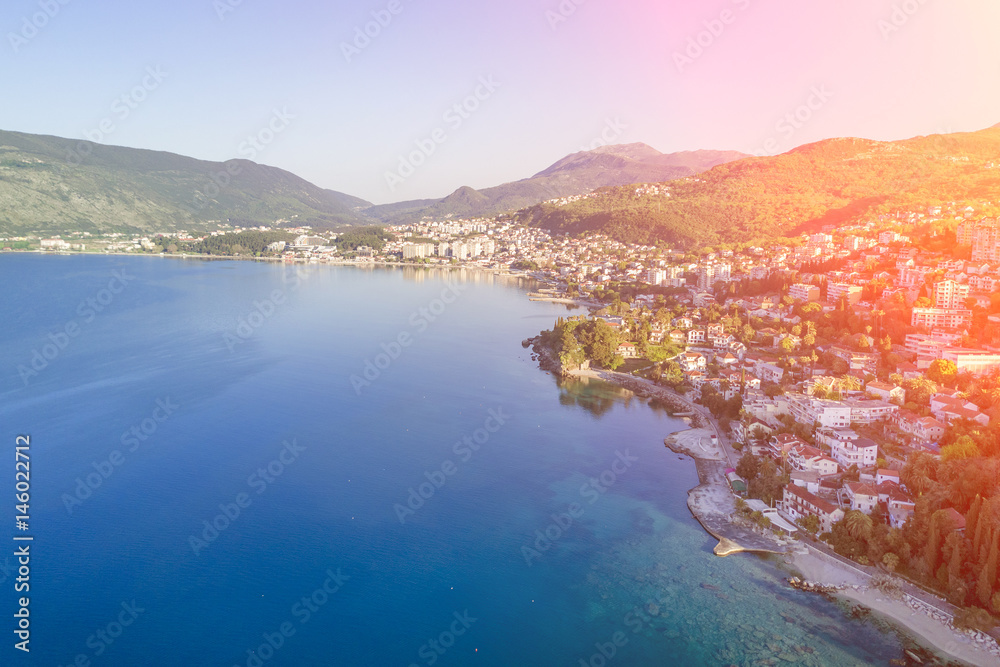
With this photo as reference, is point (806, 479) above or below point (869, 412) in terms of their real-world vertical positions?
below

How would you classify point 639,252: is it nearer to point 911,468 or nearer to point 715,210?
point 715,210

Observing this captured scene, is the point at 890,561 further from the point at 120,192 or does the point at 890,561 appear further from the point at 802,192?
the point at 120,192

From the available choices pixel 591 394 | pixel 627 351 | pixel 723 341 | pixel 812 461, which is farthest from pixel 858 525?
pixel 627 351

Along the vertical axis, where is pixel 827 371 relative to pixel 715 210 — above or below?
below

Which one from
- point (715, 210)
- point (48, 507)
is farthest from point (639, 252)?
point (48, 507)

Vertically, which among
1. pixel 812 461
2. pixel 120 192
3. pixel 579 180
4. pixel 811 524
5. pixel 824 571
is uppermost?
pixel 579 180

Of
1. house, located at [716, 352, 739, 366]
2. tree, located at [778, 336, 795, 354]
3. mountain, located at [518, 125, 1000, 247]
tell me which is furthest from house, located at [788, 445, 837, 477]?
mountain, located at [518, 125, 1000, 247]

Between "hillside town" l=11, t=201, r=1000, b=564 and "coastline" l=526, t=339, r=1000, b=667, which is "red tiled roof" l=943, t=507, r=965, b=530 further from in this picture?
"coastline" l=526, t=339, r=1000, b=667
